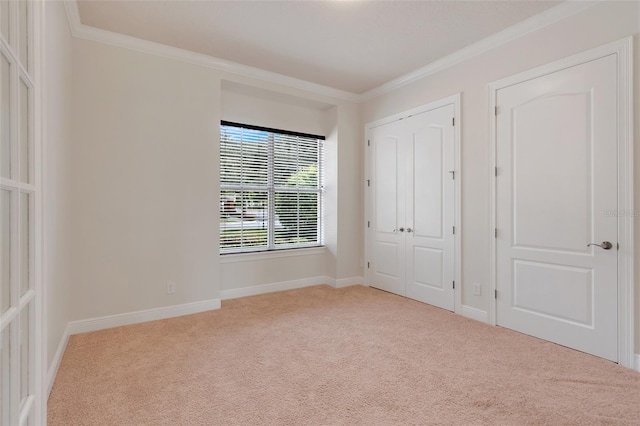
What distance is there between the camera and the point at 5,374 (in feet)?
3.39

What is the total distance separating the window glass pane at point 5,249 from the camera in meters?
1.01

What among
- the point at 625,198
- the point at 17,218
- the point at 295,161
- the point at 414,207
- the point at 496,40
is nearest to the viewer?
the point at 17,218

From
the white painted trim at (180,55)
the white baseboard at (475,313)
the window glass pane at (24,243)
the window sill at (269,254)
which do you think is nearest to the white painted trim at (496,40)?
the white painted trim at (180,55)

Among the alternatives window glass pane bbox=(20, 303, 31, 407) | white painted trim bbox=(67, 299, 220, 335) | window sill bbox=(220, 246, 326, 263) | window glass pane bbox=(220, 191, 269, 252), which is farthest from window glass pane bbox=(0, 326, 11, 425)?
window glass pane bbox=(220, 191, 269, 252)

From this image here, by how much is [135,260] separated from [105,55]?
77.0 inches

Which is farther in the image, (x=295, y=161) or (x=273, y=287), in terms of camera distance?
(x=295, y=161)

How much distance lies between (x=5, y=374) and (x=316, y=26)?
3.10 metres

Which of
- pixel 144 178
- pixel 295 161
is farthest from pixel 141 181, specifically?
pixel 295 161

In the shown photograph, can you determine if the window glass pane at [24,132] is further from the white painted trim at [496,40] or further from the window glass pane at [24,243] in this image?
the white painted trim at [496,40]

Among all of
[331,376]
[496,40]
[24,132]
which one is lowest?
[331,376]

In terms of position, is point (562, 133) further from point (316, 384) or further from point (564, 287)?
point (316, 384)

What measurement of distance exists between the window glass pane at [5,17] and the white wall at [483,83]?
3456 mm

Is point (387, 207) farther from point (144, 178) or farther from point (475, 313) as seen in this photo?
point (144, 178)

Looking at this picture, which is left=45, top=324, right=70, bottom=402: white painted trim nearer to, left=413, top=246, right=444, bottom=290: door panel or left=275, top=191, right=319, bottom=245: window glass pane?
left=275, top=191, right=319, bottom=245: window glass pane
